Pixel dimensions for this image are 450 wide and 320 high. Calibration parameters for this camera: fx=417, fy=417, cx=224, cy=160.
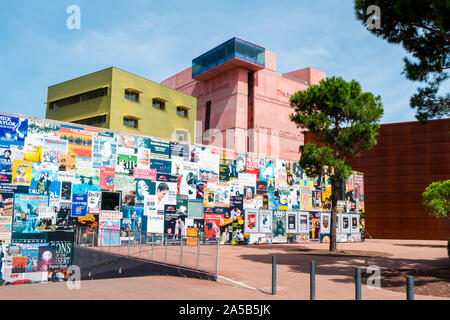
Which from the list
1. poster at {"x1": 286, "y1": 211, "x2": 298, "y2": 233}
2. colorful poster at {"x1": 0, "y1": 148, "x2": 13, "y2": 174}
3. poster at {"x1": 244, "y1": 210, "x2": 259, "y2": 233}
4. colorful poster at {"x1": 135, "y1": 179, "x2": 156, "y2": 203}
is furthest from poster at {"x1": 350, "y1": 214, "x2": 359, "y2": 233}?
colorful poster at {"x1": 0, "y1": 148, "x2": 13, "y2": 174}

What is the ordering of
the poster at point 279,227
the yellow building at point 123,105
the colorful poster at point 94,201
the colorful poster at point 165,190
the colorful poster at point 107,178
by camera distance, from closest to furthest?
the colorful poster at point 94,201 < the colorful poster at point 107,178 < the colorful poster at point 165,190 < the poster at point 279,227 < the yellow building at point 123,105

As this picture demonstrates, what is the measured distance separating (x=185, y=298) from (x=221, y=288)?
194 cm

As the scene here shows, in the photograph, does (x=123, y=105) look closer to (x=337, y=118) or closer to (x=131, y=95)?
(x=131, y=95)

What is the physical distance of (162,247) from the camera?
53.2 ft

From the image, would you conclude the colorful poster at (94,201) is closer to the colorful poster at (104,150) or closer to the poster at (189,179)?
the colorful poster at (104,150)

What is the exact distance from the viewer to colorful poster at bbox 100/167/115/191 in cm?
2191

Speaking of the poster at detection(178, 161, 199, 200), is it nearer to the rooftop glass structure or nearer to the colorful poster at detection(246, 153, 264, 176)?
the colorful poster at detection(246, 153, 264, 176)

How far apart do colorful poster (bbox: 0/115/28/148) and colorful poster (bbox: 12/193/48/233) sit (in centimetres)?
242

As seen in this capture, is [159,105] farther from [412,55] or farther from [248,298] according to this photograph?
[248,298]

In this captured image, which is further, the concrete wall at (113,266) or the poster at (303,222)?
→ the poster at (303,222)

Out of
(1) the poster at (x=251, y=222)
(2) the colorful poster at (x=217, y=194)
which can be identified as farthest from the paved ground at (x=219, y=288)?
(1) the poster at (x=251, y=222)

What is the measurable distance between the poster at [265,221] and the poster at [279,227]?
422 millimetres

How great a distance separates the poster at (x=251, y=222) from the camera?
96.1ft
